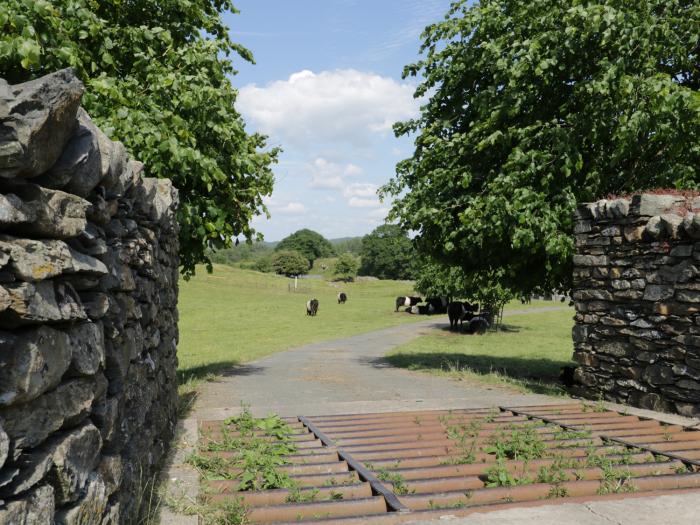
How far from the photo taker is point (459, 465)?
5566mm

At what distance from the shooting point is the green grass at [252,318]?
20.0 metres

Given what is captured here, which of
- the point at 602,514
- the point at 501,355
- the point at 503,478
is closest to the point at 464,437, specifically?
the point at 503,478

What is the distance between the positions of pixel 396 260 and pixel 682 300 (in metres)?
94.9

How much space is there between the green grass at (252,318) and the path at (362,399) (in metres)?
1.53

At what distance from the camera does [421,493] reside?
15.7ft

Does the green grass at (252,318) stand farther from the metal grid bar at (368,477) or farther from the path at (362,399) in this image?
the metal grid bar at (368,477)

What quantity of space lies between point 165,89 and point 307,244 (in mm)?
136519

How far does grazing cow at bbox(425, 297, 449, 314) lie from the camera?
132ft

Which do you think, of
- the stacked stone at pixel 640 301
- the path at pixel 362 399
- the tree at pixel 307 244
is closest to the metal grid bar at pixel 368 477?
the path at pixel 362 399

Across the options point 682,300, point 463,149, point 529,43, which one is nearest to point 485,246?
point 463,149

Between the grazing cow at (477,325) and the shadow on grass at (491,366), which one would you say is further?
the grazing cow at (477,325)

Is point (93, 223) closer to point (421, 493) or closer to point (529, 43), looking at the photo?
point (421, 493)

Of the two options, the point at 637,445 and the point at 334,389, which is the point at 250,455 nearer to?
the point at 637,445

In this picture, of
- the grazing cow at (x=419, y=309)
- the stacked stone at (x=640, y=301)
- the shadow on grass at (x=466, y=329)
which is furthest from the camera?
the grazing cow at (x=419, y=309)
